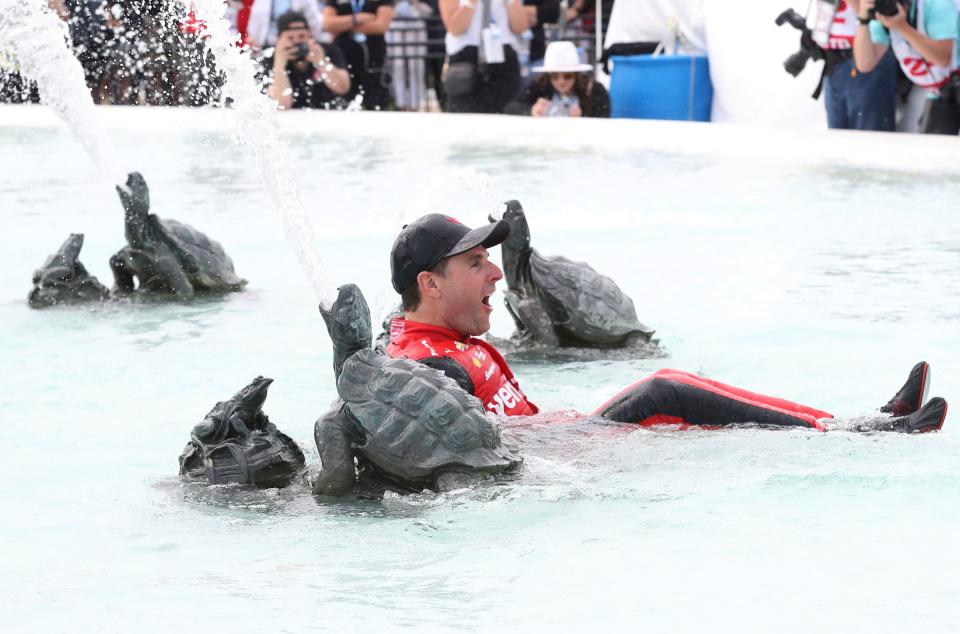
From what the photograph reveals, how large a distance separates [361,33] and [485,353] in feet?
39.2

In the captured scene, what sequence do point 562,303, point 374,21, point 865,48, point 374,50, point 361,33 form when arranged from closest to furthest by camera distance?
point 562,303 → point 865,48 → point 374,21 → point 361,33 → point 374,50

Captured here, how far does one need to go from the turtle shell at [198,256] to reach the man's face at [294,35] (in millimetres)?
7129

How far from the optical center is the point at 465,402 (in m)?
4.30

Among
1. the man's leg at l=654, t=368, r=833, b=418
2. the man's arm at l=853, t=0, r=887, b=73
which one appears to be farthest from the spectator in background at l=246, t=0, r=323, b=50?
the man's leg at l=654, t=368, r=833, b=418

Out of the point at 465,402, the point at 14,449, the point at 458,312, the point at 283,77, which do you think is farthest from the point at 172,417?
the point at 283,77

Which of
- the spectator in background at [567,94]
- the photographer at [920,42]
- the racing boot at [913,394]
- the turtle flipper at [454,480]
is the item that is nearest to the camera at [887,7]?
the photographer at [920,42]

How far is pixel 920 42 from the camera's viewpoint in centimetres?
1087

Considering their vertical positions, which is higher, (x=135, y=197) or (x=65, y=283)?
(x=135, y=197)

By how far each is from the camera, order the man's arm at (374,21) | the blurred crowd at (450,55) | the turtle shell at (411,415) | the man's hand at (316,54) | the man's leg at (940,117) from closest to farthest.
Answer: the turtle shell at (411,415) → the blurred crowd at (450,55) → the man's leg at (940,117) → the man's hand at (316,54) → the man's arm at (374,21)

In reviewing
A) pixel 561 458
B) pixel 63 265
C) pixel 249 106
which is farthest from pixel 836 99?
pixel 561 458

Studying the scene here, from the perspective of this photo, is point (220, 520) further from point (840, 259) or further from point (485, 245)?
point (840, 259)

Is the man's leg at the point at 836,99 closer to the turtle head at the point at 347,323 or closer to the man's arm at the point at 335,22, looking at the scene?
the man's arm at the point at 335,22

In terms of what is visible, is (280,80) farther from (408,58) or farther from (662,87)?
(662,87)

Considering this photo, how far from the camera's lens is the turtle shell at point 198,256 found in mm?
7969
